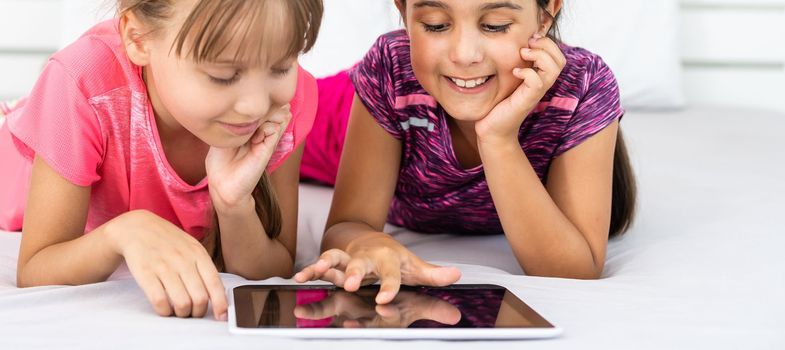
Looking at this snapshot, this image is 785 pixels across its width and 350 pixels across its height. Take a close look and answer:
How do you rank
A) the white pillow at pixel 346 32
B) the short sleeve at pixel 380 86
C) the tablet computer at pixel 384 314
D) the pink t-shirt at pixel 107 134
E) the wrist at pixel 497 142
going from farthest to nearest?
the white pillow at pixel 346 32
the short sleeve at pixel 380 86
the wrist at pixel 497 142
the pink t-shirt at pixel 107 134
the tablet computer at pixel 384 314

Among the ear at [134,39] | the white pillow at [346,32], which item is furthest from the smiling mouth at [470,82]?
the white pillow at [346,32]

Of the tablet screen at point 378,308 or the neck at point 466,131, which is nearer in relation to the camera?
the tablet screen at point 378,308

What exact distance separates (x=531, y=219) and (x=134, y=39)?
1.71 feet

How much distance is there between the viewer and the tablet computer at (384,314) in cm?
89

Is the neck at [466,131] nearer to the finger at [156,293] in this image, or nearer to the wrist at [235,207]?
the wrist at [235,207]

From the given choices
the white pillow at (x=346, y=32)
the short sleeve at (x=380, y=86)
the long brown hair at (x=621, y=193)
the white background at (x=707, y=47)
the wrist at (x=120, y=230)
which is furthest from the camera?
the white background at (x=707, y=47)

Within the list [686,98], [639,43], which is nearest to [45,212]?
[639,43]

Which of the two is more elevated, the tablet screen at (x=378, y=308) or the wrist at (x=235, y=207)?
the wrist at (x=235, y=207)

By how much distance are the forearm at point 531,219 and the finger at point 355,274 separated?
0.25m

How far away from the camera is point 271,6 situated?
3.23ft

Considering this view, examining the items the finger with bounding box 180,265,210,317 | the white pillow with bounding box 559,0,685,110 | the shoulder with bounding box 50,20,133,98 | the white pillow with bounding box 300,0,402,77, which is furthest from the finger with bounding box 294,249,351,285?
the white pillow with bounding box 559,0,685,110

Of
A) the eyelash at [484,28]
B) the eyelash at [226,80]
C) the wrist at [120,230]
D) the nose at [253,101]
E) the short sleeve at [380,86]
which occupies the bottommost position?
the wrist at [120,230]

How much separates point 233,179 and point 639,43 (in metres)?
1.63

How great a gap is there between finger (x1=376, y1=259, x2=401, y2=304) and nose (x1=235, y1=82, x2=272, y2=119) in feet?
0.69
